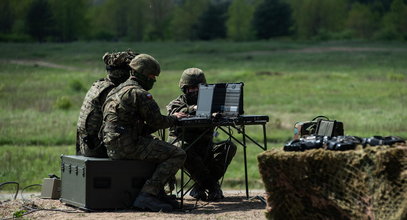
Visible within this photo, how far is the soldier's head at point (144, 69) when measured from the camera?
A: 9.88 m

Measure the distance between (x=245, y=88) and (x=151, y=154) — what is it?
25.8 m

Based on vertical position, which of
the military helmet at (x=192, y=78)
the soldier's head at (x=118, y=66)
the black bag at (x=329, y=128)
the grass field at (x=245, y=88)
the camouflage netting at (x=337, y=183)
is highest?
the soldier's head at (x=118, y=66)

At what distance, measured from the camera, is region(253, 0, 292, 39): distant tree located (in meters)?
83.9

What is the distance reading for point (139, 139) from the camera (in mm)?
9750

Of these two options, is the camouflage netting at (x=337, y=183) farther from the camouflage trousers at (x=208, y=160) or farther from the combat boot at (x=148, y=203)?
the camouflage trousers at (x=208, y=160)

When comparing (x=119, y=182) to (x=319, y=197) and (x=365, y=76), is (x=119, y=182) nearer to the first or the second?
(x=319, y=197)

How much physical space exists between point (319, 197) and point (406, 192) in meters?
0.86

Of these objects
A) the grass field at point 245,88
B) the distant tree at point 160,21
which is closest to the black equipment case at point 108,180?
the grass field at point 245,88

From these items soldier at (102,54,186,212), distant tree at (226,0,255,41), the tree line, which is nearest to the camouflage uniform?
soldier at (102,54,186,212)

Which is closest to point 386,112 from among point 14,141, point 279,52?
point 14,141

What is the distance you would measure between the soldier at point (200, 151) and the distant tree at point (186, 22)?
2860 inches

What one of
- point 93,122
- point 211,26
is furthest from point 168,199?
point 211,26

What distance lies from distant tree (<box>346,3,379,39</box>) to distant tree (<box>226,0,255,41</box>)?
9925 mm

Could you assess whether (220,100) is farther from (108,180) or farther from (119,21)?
(119,21)
